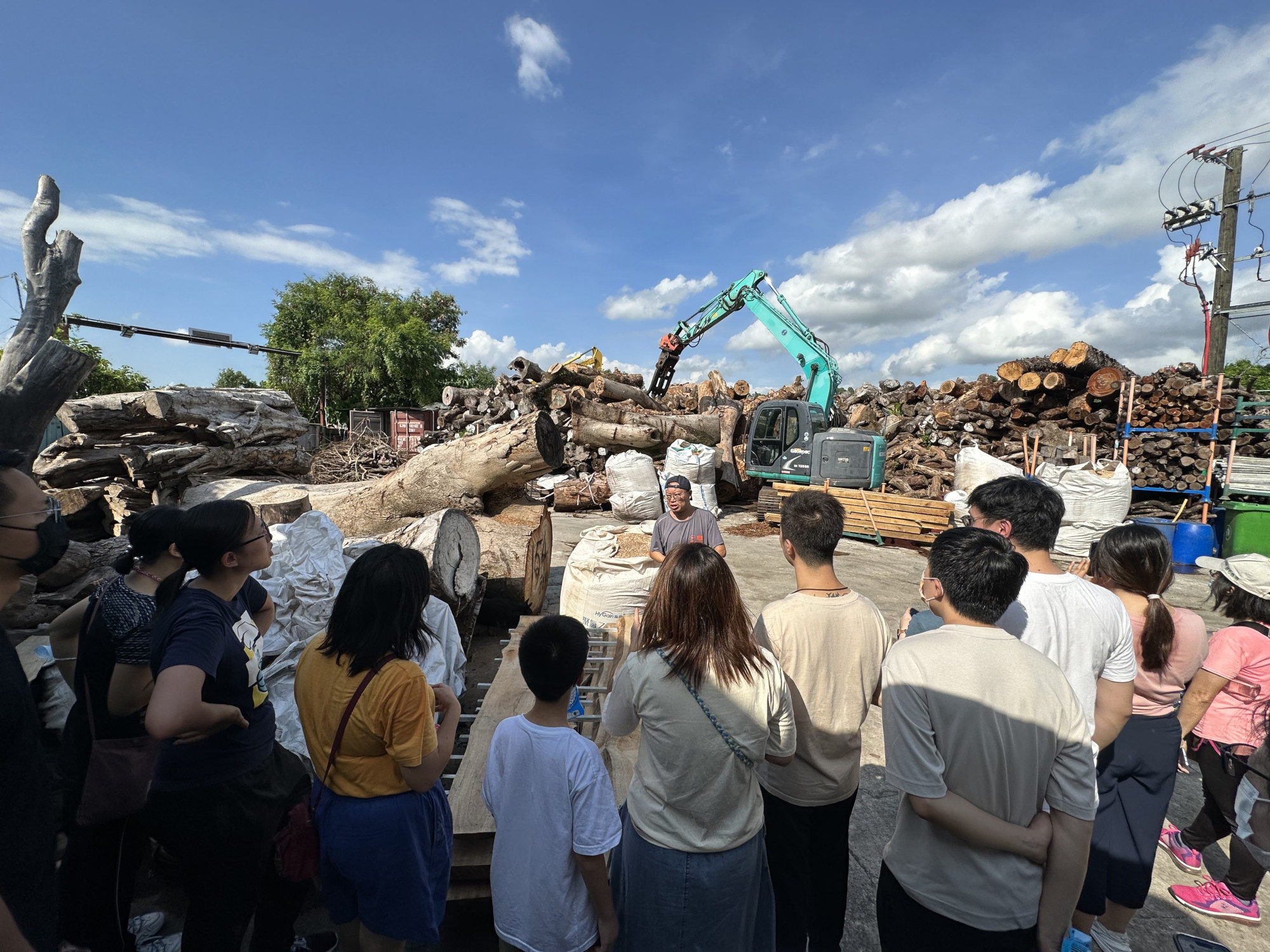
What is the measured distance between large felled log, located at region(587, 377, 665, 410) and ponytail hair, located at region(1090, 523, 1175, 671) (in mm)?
10457

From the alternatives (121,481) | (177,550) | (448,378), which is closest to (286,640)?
(177,550)

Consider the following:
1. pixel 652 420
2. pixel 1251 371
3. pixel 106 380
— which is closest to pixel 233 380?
pixel 106 380

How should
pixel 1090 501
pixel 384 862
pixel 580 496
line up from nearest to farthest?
pixel 384 862 → pixel 1090 501 → pixel 580 496

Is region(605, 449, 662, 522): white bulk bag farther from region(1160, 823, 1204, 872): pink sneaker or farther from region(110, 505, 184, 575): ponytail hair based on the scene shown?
region(110, 505, 184, 575): ponytail hair

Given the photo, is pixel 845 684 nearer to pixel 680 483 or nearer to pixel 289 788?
pixel 289 788

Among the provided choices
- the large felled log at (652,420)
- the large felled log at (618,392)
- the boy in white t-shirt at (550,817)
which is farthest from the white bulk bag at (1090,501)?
the boy in white t-shirt at (550,817)

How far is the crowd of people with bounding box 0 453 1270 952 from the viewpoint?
1.24 meters

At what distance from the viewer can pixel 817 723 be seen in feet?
5.44

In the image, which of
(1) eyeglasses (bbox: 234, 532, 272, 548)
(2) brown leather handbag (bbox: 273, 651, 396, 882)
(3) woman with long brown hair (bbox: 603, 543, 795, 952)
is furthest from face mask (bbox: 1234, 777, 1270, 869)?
(1) eyeglasses (bbox: 234, 532, 272, 548)

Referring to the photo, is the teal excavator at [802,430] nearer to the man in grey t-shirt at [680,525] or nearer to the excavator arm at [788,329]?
the excavator arm at [788,329]

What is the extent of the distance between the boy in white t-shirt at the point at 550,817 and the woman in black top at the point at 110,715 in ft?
3.48

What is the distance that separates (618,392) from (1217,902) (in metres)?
11.0

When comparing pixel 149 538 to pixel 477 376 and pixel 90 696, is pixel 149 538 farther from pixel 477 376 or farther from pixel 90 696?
pixel 477 376

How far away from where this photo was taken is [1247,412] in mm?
8227
